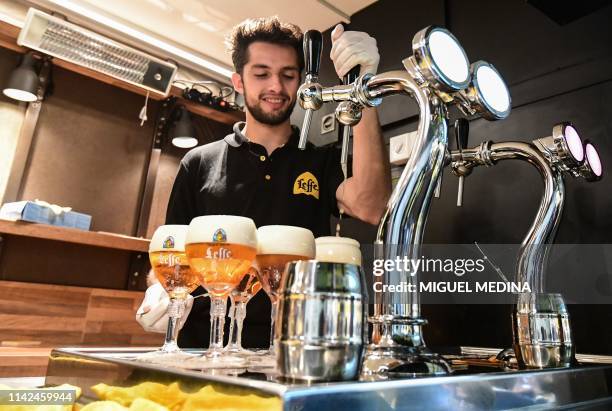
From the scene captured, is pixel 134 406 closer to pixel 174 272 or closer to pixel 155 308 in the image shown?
pixel 174 272

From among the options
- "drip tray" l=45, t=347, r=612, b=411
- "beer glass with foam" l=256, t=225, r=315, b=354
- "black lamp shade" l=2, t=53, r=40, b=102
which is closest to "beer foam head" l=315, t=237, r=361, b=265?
"beer glass with foam" l=256, t=225, r=315, b=354

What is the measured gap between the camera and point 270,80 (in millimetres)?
1568

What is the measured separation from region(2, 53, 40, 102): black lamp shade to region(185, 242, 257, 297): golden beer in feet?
9.71

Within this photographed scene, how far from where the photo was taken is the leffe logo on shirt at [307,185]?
1579 mm

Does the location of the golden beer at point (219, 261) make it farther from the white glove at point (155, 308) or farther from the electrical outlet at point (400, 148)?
the electrical outlet at point (400, 148)

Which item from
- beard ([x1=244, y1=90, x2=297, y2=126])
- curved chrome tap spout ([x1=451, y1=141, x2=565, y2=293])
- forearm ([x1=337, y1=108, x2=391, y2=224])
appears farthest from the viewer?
beard ([x1=244, y1=90, x2=297, y2=126])

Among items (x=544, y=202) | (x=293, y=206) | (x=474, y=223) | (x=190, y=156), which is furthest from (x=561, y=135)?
(x=190, y=156)

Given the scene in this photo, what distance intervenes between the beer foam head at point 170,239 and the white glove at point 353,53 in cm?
40

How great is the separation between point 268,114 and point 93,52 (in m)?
2.22

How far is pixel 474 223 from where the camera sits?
1.45 metres

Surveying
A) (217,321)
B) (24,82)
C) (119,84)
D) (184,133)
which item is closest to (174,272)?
(217,321)

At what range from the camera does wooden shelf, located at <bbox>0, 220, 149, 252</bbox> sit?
2.65 meters

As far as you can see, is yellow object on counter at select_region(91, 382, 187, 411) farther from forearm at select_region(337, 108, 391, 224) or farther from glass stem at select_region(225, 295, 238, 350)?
forearm at select_region(337, 108, 391, 224)

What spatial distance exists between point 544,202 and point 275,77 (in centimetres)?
99
